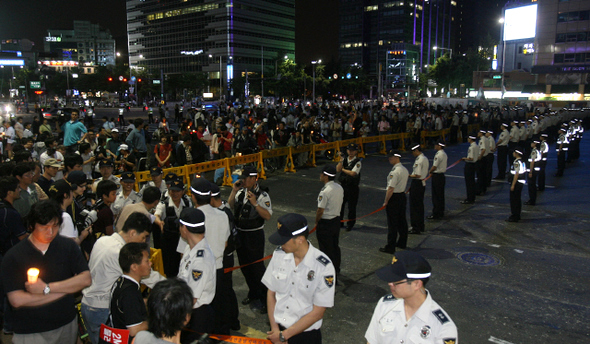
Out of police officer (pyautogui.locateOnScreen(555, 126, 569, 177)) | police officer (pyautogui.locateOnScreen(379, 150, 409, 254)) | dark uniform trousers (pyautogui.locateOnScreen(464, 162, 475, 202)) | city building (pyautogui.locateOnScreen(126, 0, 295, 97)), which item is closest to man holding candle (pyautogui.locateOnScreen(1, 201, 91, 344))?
police officer (pyautogui.locateOnScreen(379, 150, 409, 254))

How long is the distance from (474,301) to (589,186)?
11.2m

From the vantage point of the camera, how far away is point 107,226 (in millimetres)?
5375

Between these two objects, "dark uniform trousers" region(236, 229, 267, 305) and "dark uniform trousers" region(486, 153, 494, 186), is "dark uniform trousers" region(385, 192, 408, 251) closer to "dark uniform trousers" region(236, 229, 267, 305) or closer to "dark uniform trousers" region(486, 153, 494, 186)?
"dark uniform trousers" region(236, 229, 267, 305)

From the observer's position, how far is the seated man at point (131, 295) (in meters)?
3.04

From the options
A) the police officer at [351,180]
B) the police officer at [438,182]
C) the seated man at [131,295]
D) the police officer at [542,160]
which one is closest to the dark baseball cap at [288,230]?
the seated man at [131,295]

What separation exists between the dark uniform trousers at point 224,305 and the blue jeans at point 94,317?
47.8 inches

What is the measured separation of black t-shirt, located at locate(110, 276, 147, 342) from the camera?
9.95 feet

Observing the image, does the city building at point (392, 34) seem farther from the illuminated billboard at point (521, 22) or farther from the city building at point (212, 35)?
the illuminated billboard at point (521, 22)

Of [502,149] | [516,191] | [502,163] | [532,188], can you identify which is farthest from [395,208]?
[502,163]

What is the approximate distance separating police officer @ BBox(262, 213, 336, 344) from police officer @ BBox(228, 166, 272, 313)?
224 cm

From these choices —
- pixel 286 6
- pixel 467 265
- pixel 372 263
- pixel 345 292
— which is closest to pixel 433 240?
pixel 467 265

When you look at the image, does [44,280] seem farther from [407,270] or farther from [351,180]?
[351,180]

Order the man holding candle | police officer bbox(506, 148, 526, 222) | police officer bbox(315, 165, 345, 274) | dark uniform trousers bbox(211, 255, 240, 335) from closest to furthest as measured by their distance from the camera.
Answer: the man holding candle
dark uniform trousers bbox(211, 255, 240, 335)
police officer bbox(315, 165, 345, 274)
police officer bbox(506, 148, 526, 222)

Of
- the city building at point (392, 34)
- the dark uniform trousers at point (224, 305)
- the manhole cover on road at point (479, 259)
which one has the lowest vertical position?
the manhole cover on road at point (479, 259)
